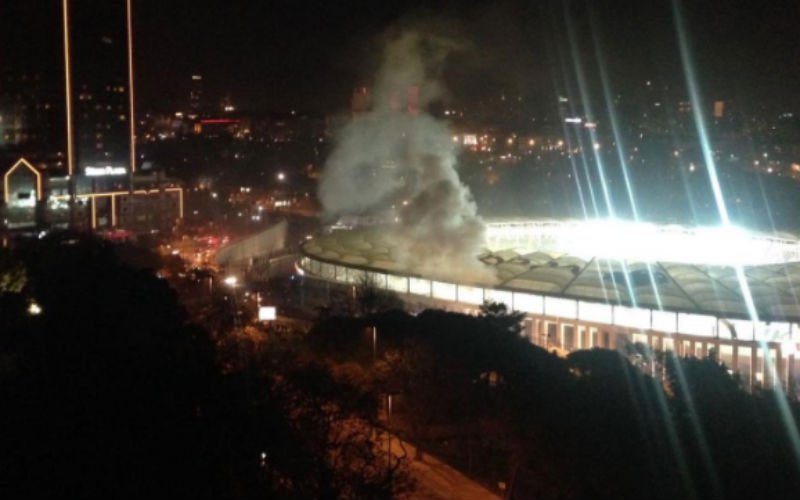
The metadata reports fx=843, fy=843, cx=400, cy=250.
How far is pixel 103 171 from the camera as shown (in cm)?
1617

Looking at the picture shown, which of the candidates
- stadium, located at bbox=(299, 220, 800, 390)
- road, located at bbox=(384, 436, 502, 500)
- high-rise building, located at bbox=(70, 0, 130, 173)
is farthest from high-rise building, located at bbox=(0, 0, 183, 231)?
road, located at bbox=(384, 436, 502, 500)

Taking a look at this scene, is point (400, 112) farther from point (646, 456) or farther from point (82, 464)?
point (82, 464)

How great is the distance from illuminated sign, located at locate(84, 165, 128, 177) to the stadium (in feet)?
23.9

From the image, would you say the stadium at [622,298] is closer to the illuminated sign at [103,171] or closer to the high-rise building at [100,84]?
the illuminated sign at [103,171]

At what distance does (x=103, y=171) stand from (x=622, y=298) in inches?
458

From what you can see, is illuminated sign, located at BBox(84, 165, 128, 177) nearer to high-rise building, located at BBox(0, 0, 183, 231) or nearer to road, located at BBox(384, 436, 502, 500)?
high-rise building, located at BBox(0, 0, 183, 231)

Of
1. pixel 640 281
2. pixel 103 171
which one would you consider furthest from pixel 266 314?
pixel 103 171

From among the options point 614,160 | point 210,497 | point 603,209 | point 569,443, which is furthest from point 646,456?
point 614,160

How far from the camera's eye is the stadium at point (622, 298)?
720 cm

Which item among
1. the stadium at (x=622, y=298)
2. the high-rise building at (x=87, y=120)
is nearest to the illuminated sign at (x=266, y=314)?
the stadium at (x=622, y=298)

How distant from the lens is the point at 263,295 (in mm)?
9555

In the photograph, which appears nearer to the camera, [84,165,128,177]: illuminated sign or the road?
the road

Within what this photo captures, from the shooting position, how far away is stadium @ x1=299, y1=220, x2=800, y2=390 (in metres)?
7.20

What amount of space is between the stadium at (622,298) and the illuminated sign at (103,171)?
7.28m
